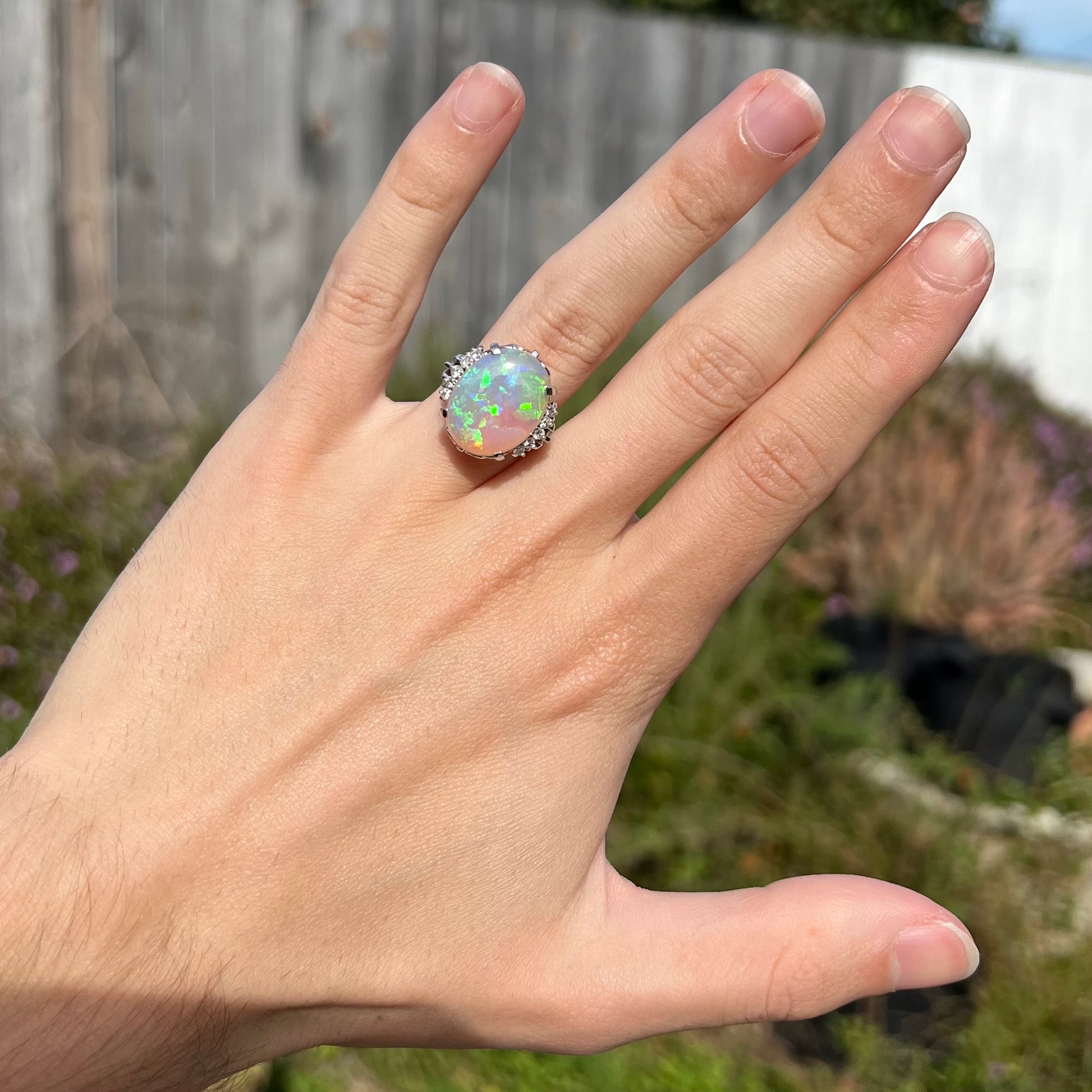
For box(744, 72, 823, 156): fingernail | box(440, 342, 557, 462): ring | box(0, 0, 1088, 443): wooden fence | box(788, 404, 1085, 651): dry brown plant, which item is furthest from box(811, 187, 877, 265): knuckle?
box(0, 0, 1088, 443): wooden fence

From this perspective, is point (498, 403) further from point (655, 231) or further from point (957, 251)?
point (957, 251)

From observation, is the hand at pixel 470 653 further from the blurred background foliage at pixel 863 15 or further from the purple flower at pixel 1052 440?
the blurred background foliage at pixel 863 15

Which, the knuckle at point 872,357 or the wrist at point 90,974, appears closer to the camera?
the wrist at point 90,974

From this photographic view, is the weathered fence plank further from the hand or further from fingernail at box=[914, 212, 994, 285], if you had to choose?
fingernail at box=[914, 212, 994, 285]

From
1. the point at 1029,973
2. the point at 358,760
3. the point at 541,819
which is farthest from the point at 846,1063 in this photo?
the point at 358,760

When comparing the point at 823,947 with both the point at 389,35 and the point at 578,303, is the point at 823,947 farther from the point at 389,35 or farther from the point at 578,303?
the point at 389,35

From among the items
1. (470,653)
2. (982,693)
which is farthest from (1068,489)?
(470,653)

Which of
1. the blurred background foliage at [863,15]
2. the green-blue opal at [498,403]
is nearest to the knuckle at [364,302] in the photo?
the green-blue opal at [498,403]
